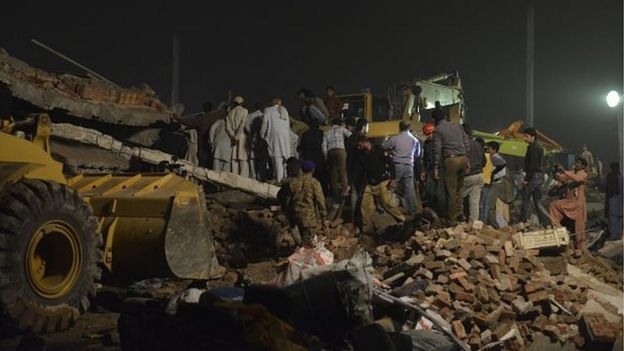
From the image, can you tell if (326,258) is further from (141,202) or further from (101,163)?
(101,163)

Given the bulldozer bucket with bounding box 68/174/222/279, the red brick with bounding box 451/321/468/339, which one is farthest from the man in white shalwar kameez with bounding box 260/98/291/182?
the red brick with bounding box 451/321/468/339

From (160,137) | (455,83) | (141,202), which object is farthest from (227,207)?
(455,83)

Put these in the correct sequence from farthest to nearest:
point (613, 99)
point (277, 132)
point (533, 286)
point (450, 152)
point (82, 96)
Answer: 1. point (613, 99)
2. point (82, 96)
3. point (277, 132)
4. point (450, 152)
5. point (533, 286)

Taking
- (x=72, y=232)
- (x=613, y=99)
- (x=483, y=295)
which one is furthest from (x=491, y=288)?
(x=613, y=99)

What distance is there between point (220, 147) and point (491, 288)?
21.4 feet

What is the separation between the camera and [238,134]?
12055 millimetres

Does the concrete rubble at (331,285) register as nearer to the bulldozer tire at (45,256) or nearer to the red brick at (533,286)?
the red brick at (533,286)

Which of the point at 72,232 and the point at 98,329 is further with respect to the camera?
the point at 98,329

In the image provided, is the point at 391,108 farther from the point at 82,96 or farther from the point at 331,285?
the point at 331,285

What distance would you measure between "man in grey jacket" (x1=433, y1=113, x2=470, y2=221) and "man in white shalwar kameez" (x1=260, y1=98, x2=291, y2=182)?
333cm

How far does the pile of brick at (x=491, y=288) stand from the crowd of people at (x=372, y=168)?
1313 mm

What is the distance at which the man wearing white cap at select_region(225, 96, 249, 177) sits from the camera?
1209cm

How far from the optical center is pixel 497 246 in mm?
8539

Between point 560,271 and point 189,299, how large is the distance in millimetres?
6078
